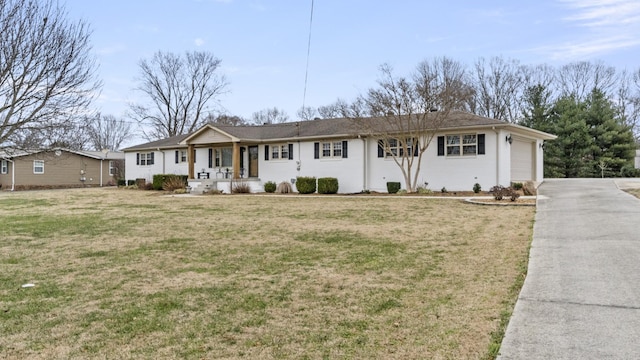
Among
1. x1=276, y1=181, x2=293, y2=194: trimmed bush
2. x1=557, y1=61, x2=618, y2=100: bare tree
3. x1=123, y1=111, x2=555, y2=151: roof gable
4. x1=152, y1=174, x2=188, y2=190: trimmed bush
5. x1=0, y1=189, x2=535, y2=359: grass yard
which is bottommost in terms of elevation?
x1=0, y1=189, x2=535, y2=359: grass yard

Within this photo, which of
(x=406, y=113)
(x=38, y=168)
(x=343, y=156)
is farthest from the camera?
(x=38, y=168)

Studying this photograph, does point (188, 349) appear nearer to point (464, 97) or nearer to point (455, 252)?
point (455, 252)

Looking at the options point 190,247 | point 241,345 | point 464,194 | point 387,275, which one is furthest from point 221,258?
point 464,194

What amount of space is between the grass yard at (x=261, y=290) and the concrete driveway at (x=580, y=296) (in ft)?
0.67

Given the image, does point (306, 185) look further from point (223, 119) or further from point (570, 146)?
point (223, 119)

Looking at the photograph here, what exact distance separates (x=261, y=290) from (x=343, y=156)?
56.1ft

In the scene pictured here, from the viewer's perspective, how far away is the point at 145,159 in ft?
97.9

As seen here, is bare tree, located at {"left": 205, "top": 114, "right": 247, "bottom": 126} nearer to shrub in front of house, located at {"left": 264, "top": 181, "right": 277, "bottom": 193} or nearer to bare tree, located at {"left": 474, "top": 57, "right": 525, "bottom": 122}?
shrub in front of house, located at {"left": 264, "top": 181, "right": 277, "bottom": 193}

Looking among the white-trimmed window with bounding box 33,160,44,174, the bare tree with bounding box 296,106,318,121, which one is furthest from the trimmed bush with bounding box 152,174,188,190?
the bare tree with bounding box 296,106,318,121

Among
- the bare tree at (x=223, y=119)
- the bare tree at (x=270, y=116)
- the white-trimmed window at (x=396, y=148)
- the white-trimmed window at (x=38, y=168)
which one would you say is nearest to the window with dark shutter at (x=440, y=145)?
the white-trimmed window at (x=396, y=148)

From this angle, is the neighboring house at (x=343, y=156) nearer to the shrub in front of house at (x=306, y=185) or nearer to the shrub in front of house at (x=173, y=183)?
the shrub in front of house at (x=173, y=183)

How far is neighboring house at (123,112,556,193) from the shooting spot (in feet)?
61.5

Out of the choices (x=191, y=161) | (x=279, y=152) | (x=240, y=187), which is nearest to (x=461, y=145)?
(x=279, y=152)

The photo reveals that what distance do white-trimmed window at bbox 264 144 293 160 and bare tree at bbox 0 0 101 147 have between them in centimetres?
1412
